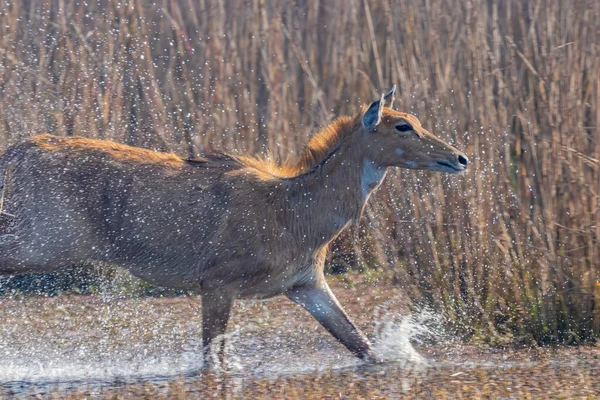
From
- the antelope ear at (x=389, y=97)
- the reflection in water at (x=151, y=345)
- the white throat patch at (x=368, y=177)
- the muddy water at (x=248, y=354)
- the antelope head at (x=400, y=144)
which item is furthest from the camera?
the antelope ear at (x=389, y=97)

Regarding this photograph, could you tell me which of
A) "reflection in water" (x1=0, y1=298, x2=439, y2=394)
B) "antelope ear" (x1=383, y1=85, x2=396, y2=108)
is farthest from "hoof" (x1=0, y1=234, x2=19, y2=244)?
"antelope ear" (x1=383, y1=85, x2=396, y2=108)

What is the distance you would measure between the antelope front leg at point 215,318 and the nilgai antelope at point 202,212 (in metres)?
0.04

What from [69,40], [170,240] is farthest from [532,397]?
[69,40]

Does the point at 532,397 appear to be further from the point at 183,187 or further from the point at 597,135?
the point at 183,187

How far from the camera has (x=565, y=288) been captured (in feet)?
21.2

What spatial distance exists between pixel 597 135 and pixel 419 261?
53.5 inches

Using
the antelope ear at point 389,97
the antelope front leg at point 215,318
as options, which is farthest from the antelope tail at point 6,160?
the antelope ear at point 389,97

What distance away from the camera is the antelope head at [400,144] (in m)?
6.19

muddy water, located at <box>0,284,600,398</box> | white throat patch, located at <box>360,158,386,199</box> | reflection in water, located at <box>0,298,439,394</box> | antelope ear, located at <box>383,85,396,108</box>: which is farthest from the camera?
antelope ear, located at <box>383,85,396,108</box>

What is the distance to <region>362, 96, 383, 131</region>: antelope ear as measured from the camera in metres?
6.21

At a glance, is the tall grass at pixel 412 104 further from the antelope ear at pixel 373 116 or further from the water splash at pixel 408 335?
the antelope ear at pixel 373 116

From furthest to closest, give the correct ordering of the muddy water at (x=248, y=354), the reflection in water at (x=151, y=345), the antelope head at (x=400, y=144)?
1. the antelope head at (x=400, y=144)
2. the reflection in water at (x=151, y=345)
3. the muddy water at (x=248, y=354)

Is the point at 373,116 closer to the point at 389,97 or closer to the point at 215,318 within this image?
the point at 389,97

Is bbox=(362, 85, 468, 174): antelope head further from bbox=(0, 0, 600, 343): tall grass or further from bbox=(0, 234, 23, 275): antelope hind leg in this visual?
bbox=(0, 234, 23, 275): antelope hind leg
